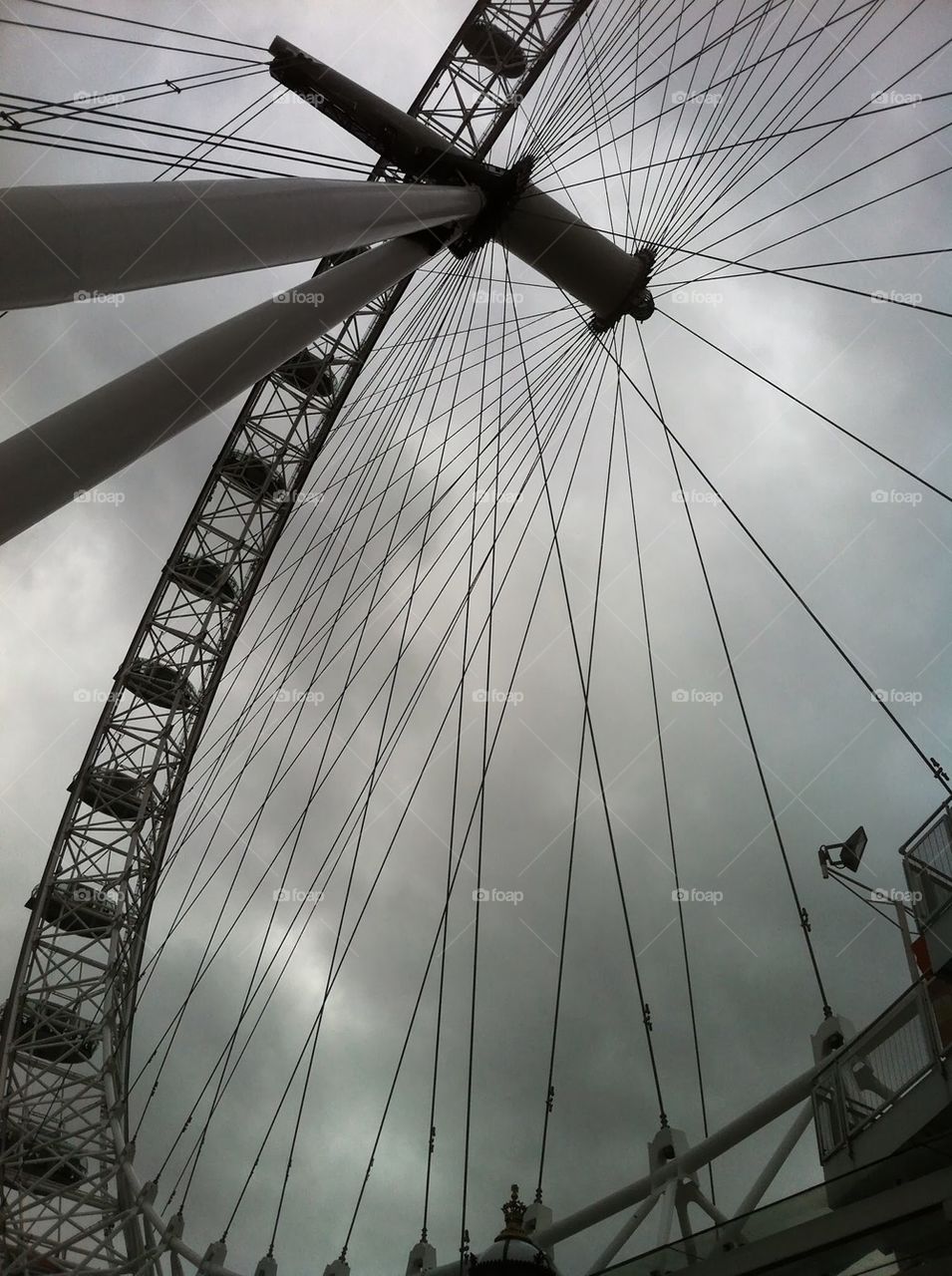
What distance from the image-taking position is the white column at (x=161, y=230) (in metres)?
5.47

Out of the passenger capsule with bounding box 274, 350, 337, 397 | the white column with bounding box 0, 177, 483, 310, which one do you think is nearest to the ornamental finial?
the white column with bounding box 0, 177, 483, 310

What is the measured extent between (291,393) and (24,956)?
1481cm

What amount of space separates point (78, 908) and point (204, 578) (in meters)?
8.53

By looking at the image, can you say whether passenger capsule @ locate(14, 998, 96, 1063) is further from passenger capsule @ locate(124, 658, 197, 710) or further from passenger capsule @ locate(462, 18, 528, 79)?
passenger capsule @ locate(462, 18, 528, 79)

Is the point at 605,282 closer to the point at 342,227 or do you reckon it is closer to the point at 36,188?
the point at 342,227

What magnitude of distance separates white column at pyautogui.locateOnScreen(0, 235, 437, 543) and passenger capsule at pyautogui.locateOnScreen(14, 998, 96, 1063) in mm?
19379

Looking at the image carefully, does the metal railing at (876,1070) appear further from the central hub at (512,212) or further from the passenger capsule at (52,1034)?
the passenger capsule at (52,1034)

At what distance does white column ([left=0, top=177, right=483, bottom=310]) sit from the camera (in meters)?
5.47

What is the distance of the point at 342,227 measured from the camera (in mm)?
8812

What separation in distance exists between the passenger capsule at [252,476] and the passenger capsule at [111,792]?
773 cm

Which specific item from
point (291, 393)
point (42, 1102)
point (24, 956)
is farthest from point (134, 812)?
point (291, 393)

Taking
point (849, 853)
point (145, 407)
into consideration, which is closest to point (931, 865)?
point (849, 853)

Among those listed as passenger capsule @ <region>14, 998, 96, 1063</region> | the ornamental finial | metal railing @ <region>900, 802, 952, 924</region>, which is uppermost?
passenger capsule @ <region>14, 998, 96, 1063</region>

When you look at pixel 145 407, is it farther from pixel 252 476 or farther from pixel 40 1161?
pixel 40 1161
